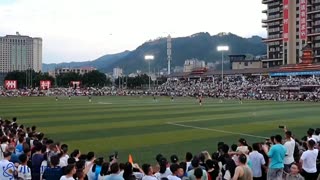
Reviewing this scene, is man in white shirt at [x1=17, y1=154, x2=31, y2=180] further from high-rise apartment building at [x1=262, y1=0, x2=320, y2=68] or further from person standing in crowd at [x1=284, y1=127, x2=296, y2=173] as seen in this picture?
high-rise apartment building at [x1=262, y1=0, x2=320, y2=68]

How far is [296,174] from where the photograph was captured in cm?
956

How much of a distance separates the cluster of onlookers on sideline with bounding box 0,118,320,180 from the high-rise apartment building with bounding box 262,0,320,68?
370ft

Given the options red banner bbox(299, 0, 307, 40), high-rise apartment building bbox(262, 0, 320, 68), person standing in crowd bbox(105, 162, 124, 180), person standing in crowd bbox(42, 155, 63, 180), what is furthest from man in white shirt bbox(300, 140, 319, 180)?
red banner bbox(299, 0, 307, 40)

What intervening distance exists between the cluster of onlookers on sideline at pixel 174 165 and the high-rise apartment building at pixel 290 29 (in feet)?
370

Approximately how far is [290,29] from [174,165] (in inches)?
5263

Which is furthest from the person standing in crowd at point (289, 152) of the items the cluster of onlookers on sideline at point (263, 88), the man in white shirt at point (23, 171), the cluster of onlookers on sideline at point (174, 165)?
the cluster of onlookers on sideline at point (263, 88)

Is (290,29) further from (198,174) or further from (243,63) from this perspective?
(198,174)

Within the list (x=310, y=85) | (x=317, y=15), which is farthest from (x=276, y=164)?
(x=317, y=15)

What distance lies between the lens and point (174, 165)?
359 inches

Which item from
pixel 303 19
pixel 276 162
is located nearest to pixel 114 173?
pixel 276 162

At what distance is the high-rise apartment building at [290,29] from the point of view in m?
124

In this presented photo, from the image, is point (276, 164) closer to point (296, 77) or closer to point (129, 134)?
point (129, 134)

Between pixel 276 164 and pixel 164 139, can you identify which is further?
pixel 164 139

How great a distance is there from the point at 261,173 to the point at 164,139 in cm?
1239
